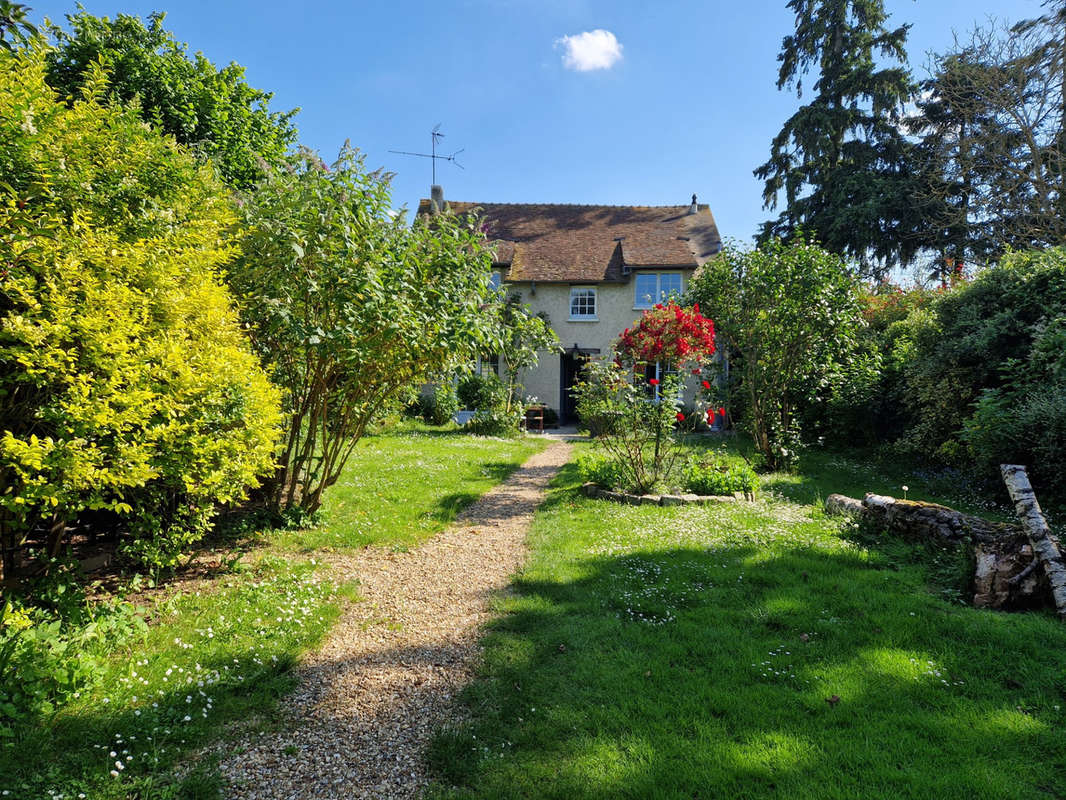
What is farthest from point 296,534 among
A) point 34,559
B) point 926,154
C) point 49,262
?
point 926,154

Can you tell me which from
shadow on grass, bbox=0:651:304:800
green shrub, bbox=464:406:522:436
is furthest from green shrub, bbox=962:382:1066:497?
green shrub, bbox=464:406:522:436

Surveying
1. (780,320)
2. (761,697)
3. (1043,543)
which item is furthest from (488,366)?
(761,697)

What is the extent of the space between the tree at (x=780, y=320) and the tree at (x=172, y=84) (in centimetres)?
929

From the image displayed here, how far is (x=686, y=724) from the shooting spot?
9.41ft

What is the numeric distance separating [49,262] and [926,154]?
27.5m

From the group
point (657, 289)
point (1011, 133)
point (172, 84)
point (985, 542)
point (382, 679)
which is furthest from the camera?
point (657, 289)

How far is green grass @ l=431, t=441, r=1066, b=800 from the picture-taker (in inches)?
98.3

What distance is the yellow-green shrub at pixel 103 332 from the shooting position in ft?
9.73

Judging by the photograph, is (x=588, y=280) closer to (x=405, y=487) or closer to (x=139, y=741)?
(x=405, y=487)

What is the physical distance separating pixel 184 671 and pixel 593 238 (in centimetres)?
2138

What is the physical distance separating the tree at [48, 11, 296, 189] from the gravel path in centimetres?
818

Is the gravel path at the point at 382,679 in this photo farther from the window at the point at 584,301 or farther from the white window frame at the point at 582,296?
the window at the point at 584,301

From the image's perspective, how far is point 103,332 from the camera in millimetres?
3125

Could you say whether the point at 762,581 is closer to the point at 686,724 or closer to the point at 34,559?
the point at 686,724
